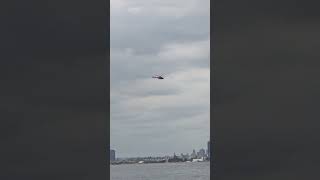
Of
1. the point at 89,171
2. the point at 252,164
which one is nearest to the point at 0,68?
the point at 89,171

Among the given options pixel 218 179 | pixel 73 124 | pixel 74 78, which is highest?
pixel 74 78

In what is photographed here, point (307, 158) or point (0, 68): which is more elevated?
point (0, 68)

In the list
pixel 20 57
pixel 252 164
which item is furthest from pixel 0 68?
pixel 252 164

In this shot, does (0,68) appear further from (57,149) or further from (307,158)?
(307,158)

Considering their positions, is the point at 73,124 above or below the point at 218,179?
above

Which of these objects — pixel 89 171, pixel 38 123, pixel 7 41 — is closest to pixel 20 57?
pixel 7 41

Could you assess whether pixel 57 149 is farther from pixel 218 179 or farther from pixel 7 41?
pixel 218 179

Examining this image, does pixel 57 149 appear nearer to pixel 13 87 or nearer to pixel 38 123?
pixel 38 123
